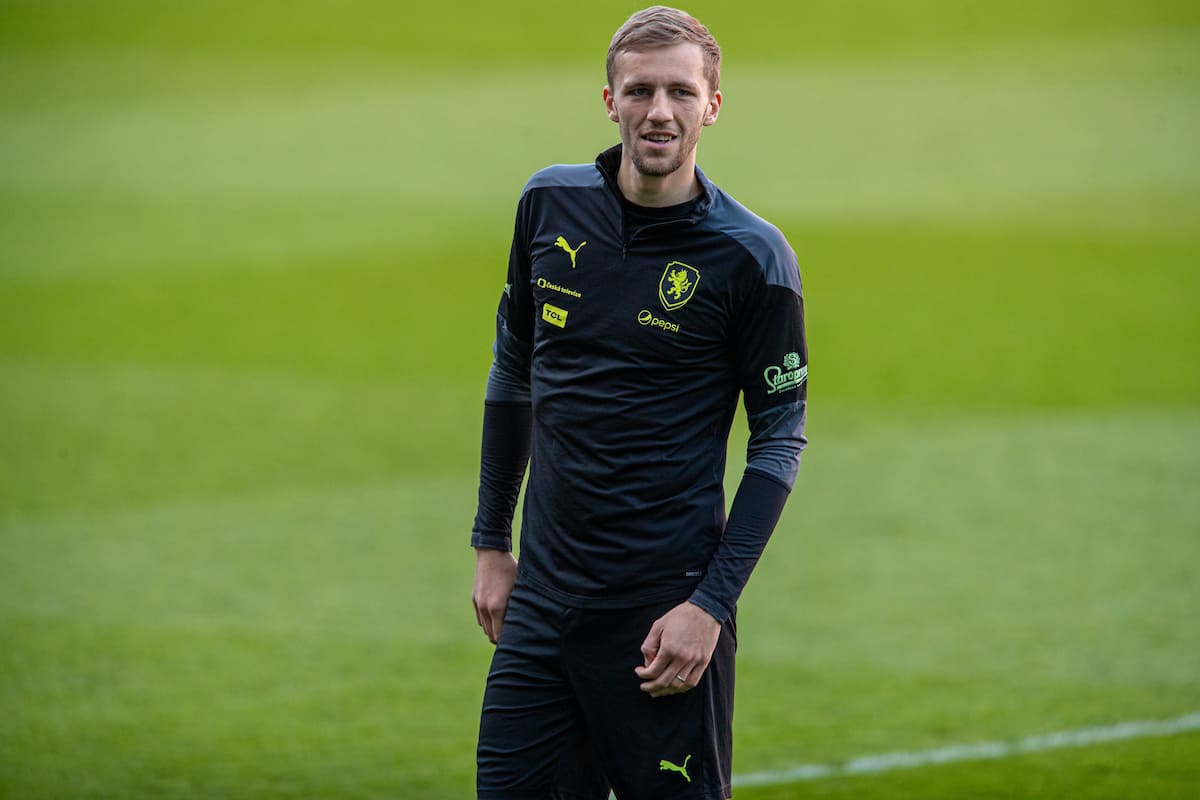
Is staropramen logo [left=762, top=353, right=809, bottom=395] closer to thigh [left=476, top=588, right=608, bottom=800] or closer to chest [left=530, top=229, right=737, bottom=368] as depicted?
chest [left=530, top=229, right=737, bottom=368]

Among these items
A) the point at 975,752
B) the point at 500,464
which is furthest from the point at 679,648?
the point at 975,752

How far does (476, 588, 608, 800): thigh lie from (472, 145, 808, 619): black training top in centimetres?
11

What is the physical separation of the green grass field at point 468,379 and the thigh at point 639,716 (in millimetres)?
2472

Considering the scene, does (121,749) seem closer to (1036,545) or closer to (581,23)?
(1036,545)

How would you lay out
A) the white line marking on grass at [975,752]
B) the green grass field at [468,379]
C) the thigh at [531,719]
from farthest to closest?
1. the green grass field at [468,379]
2. the white line marking on grass at [975,752]
3. the thigh at [531,719]

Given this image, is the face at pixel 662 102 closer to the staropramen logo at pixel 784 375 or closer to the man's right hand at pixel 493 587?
the staropramen logo at pixel 784 375

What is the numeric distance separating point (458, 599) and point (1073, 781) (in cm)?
318

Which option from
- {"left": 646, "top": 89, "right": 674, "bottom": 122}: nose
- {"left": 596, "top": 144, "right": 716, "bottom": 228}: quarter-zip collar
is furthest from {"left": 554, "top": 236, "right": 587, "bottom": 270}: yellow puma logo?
{"left": 646, "top": 89, "right": 674, "bottom": 122}: nose

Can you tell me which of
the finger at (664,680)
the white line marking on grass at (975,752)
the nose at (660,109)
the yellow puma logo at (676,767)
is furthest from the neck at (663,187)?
the white line marking on grass at (975,752)

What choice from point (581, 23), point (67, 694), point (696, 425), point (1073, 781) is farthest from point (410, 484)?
point (581, 23)

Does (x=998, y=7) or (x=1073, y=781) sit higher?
(x=998, y=7)

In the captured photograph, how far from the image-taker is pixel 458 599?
8.09 metres

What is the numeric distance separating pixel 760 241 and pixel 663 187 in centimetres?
23

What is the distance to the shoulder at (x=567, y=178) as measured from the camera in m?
3.69
